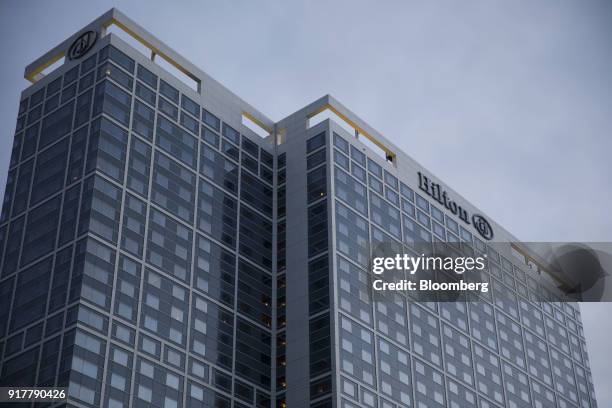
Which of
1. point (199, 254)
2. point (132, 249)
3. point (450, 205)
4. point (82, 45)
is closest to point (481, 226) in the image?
point (450, 205)

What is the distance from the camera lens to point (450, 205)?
623ft

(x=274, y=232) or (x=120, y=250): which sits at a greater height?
(x=274, y=232)

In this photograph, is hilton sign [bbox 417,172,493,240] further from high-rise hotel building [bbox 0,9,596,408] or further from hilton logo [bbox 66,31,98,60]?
hilton logo [bbox 66,31,98,60]

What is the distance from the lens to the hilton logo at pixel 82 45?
15088 centimetres

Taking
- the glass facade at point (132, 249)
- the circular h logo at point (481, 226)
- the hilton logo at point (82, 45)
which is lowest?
the glass facade at point (132, 249)

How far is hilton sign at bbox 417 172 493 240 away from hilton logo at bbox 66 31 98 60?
64.2 metres

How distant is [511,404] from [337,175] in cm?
5338

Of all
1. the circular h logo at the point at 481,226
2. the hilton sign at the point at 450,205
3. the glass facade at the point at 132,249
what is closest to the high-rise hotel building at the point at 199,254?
the glass facade at the point at 132,249

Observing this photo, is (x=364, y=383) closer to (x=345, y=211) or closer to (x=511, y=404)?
(x=345, y=211)

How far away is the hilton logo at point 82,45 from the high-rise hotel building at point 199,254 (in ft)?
1.65

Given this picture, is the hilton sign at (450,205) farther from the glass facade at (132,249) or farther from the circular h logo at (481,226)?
the glass facade at (132,249)

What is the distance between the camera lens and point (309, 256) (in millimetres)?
152000

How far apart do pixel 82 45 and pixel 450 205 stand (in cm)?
7472

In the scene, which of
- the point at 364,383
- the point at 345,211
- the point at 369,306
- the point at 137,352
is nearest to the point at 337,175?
the point at 345,211
